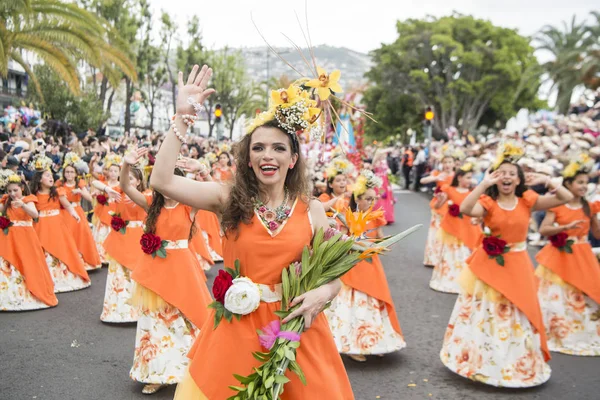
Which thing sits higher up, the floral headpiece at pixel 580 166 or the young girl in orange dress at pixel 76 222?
the floral headpiece at pixel 580 166

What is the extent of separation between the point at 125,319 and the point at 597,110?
16.1 meters

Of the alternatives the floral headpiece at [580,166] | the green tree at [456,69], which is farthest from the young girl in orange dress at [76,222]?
the green tree at [456,69]

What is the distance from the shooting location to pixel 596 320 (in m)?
6.73

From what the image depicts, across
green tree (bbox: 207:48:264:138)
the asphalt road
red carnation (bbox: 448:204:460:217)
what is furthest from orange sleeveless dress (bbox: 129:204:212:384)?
green tree (bbox: 207:48:264:138)

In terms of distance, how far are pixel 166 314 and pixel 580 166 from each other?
464 cm

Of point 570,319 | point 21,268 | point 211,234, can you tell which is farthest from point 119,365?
point 211,234

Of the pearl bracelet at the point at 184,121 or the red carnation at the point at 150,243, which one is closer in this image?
the pearl bracelet at the point at 184,121

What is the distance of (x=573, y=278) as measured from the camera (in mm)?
6758

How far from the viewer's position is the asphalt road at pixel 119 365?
18.2 feet

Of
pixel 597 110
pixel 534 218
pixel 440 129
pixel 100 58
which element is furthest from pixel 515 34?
pixel 100 58

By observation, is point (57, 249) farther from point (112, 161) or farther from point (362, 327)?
point (362, 327)

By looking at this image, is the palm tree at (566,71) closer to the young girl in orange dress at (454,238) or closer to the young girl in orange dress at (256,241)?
the young girl in orange dress at (454,238)

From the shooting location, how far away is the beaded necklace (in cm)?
320

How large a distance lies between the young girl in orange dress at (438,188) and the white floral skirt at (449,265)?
0.14 metres
